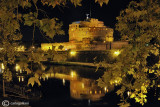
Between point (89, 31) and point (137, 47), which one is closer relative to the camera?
point (137, 47)

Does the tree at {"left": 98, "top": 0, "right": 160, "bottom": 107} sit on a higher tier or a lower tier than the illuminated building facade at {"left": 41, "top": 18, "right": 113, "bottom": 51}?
lower

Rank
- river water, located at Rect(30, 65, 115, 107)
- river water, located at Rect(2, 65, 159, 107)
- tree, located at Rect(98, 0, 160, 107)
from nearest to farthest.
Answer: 1. tree, located at Rect(98, 0, 160, 107)
2. river water, located at Rect(2, 65, 159, 107)
3. river water, located at Rect(30, 65, 115, 107)

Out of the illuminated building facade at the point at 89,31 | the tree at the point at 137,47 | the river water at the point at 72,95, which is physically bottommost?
the river water at the point at 72,95

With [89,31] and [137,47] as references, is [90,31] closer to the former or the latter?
[89,31]

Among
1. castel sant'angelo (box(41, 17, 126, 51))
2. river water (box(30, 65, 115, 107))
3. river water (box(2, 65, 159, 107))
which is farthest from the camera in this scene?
castel sant'angelo (box(41, 17, 126, 51))

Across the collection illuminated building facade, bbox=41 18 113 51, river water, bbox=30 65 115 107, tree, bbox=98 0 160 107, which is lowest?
river water, bbox=30 65 115 107

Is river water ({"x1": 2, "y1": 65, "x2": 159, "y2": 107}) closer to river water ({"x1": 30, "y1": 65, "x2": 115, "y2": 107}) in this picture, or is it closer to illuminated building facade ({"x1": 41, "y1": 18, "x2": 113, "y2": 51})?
river water ({"x1": 30, "y1": 65, "x2": 115, "y2": 107})

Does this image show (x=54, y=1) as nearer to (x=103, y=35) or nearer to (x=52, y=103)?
(x=52, y=103)

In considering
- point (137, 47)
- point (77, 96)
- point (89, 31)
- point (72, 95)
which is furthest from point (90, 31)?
point (137, 47)

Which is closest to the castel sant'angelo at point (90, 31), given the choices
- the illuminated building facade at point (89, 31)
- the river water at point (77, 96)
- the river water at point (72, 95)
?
the illuminated building facade at point (89, 31)

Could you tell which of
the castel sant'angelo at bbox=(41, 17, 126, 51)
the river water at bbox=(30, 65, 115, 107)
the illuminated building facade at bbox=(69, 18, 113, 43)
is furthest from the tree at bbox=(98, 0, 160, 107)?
the illuminated building facade at bbox=(69, 18, 113, 43)

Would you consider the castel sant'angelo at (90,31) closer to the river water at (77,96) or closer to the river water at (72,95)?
the river water at (72,95)

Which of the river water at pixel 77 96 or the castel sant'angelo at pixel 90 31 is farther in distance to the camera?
the castel sant'angelo at pixel 90 31

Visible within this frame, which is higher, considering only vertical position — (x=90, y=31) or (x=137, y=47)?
(x=90, y=31)
